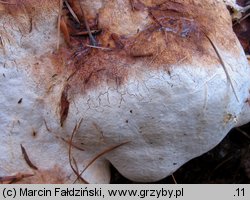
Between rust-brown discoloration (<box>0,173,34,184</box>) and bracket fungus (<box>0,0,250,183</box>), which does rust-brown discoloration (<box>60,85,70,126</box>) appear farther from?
rust-brown discoloration (<box>0,173,34,184</box>)

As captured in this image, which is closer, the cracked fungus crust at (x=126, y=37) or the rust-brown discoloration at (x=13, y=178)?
the cracked fungus crust at (x=126, y=37)

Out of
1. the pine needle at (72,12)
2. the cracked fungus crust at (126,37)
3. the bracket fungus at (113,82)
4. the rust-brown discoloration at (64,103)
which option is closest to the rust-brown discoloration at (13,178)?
the bracket fungus at (113,82)

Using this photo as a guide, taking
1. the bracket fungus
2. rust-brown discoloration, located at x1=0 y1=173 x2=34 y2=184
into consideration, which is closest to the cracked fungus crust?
the bracket fungus

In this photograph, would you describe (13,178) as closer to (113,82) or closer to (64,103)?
(64,103)

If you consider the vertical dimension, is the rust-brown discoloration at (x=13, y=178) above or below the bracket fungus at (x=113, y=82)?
below

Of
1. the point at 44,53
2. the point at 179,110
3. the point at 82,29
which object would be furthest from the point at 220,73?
the point at 44,53

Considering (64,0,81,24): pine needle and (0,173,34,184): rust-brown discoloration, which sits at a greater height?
(64,0,81,24): pine needle

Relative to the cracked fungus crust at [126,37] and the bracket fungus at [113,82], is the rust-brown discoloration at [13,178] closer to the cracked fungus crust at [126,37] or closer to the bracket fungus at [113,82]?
the bracket fungus at [113,82]

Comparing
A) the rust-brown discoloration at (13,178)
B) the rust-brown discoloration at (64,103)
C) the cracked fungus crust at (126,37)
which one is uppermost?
the cracked fungus crust at (126,37)

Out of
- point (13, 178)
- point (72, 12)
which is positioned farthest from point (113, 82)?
point (13, 178)

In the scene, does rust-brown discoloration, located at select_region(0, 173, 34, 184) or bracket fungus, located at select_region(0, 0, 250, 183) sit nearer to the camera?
bracket fungus, located at select_region(0, 0, 250, 183)
